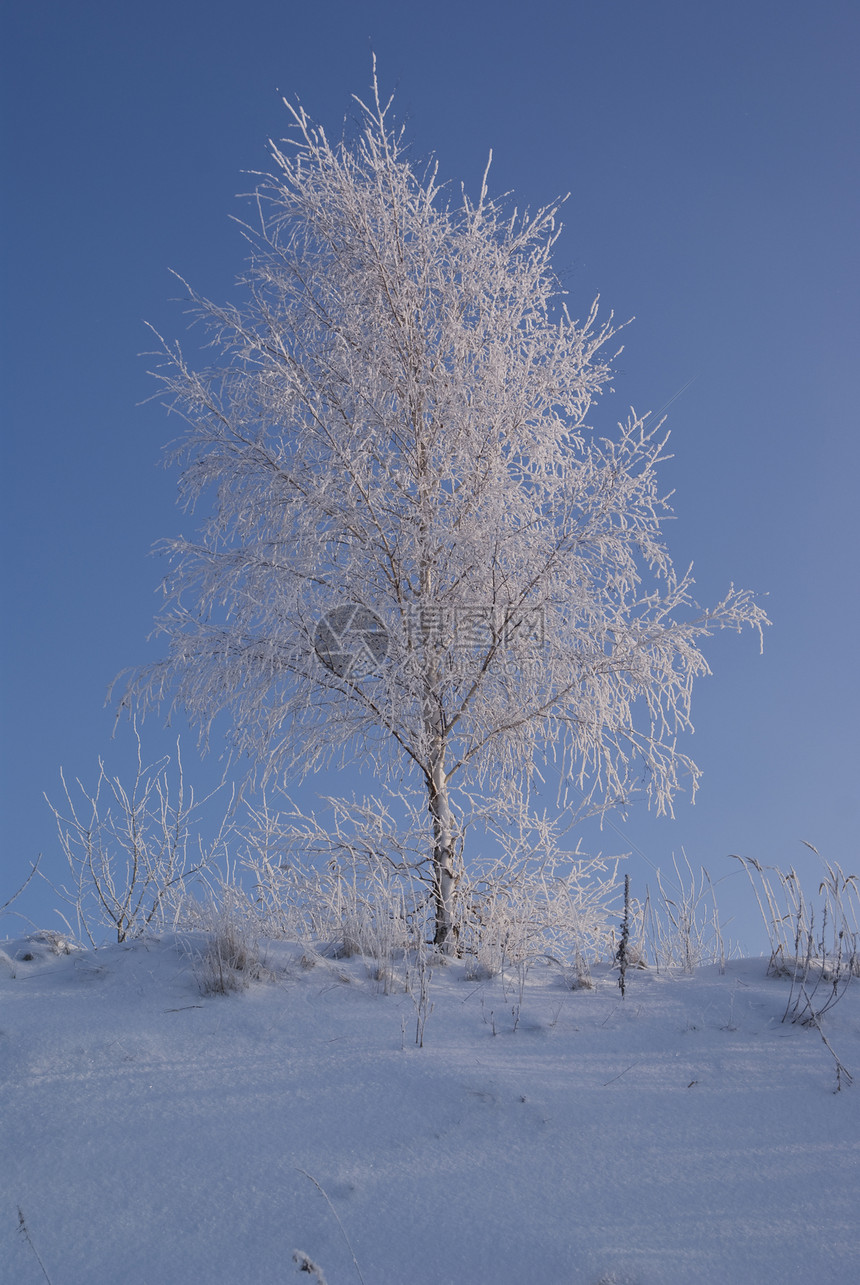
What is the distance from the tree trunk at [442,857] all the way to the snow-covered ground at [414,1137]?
1529 millimetres

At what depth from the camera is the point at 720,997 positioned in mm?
4621

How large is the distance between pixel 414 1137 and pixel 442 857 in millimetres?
3336

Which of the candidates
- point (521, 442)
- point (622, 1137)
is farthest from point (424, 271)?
point (622, 1137)

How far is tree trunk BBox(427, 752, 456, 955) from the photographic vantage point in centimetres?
616

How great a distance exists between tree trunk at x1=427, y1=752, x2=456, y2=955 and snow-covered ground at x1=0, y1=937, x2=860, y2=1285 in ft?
5.02

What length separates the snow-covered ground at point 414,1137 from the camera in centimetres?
255

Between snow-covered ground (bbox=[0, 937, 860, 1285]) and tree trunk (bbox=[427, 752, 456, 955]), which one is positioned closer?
snow-covered ground (bbox=[0, 937, 860, 1285])

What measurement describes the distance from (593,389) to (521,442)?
799 mm

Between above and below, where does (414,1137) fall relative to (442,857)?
below

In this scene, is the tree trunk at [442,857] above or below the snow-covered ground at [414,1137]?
above

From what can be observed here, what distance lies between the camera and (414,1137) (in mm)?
3102

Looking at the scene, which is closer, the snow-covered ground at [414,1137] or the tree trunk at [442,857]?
the snow-covered ground at [414,1137]

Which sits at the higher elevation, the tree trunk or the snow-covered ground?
the tree trunk

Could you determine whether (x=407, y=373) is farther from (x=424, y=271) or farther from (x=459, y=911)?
(x=459, y=911)
